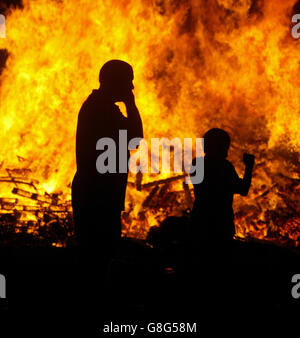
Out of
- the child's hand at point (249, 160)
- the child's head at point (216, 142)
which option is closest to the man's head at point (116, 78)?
the child's head at point (216, 142)

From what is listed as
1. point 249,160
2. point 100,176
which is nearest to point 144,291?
point 100,176

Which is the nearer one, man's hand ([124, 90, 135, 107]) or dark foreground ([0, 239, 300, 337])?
man's hand ([124, 90, 135, 107])

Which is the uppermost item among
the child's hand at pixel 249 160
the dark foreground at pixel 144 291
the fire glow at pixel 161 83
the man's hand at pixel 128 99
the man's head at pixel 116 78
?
the fire glow at pixel 161 83

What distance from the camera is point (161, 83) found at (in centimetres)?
877

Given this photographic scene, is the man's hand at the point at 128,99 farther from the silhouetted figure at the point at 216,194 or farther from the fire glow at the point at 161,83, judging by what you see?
the fire glow at the point at 161,83

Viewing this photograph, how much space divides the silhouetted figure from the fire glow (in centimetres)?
406

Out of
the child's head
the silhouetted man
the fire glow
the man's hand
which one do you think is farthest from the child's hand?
the fire glow

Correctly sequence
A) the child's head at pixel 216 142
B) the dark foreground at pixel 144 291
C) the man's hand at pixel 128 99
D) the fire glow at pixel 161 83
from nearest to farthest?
the man's hand at pixel 128 99 < the dark foreground at pixel 144 291 < the child's head at pixel 216 142 < the fire glow at pixel 161 83

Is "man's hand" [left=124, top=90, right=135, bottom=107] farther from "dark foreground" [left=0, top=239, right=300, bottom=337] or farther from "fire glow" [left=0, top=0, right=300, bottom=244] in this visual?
"fire glow" [left=0, top=0, right=300, bottom=244]

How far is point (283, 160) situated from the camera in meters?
7.96

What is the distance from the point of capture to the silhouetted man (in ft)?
9.91

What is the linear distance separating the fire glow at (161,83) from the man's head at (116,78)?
482 cm

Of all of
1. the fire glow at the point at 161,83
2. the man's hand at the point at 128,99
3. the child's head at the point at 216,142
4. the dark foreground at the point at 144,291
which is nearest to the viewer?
the man's hand at the point at 128,99

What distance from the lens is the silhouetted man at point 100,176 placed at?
9.91 feet
